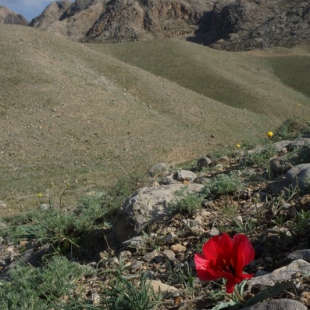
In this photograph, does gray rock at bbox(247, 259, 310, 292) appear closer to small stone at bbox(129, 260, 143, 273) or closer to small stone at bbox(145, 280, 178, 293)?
small stone at bbox(145, 280, 178, 293)

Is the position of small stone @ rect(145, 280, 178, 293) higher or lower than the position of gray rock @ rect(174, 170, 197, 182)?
higher

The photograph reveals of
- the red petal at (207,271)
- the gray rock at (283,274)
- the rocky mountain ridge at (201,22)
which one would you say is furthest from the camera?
the rocky mountain ridge at (201,22)

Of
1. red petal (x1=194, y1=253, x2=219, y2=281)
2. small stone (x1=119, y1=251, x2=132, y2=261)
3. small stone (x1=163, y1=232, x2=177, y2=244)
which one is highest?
red petal (x1=194, y1=253, x2=219, y2=281)

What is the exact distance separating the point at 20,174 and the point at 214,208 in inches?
345

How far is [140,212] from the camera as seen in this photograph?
307cm

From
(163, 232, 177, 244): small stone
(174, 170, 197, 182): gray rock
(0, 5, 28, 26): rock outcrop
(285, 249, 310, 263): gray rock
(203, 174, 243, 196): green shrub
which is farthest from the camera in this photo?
(0, 5, 28, 26): rock outcrop

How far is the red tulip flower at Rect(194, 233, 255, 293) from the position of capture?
1.34 meters

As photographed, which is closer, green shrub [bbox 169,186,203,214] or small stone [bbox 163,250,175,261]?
small stone [bbox 163,250,175,261]

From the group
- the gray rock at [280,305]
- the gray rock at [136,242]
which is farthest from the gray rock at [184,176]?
the gray rock at [280,305]

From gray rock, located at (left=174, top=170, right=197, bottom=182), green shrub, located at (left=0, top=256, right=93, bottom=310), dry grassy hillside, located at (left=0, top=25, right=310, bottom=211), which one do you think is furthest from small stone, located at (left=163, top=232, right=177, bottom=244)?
dry grassy hillside, located at (left=0, top=25, right=310, bottom=211)

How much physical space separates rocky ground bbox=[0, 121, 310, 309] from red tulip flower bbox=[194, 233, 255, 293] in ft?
0.68

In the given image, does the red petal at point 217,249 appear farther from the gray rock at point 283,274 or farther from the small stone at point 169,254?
the small stone at point 169,254

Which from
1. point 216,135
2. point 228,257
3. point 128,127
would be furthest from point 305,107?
point 228,257

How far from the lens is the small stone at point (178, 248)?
2.56 meters
